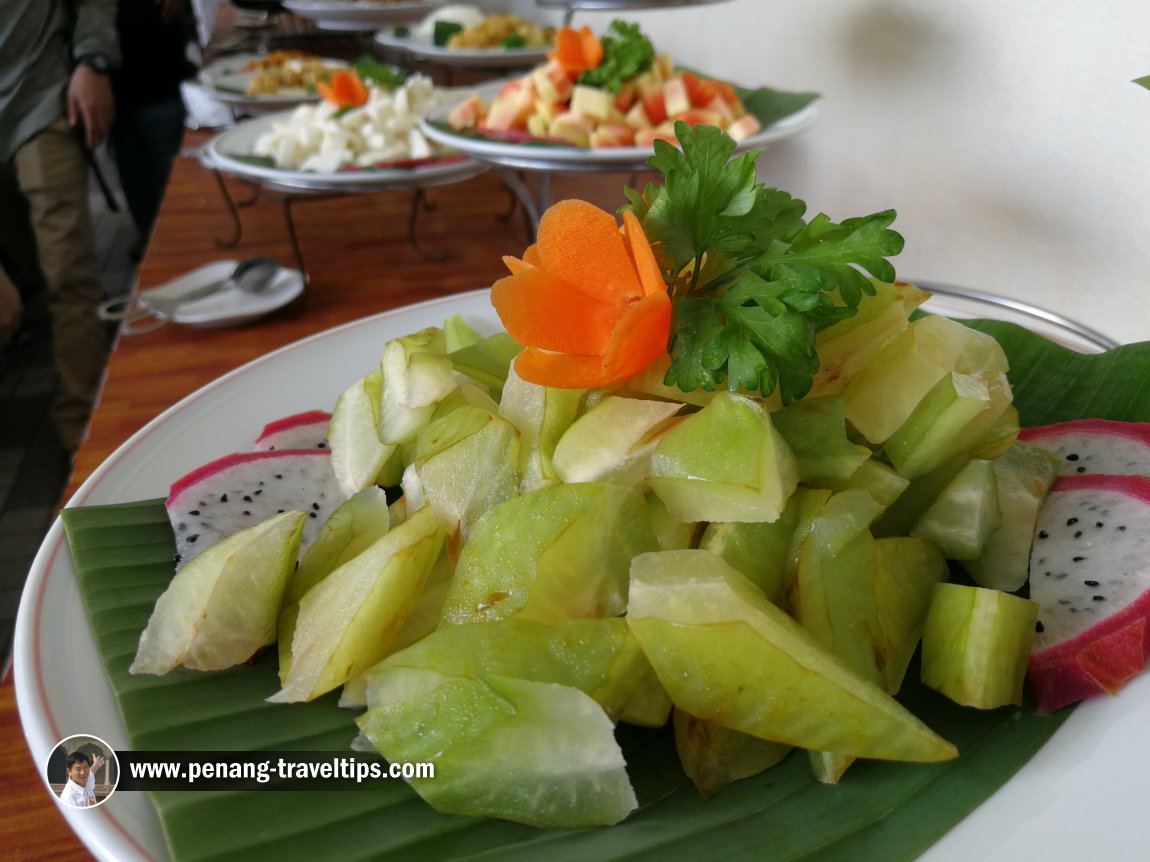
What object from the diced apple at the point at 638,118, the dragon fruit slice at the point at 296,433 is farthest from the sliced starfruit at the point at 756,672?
the diced apple at the point at 638,118

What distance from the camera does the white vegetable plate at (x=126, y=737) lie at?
0.45 m

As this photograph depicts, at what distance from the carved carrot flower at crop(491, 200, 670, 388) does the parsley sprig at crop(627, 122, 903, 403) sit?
0.04 metres

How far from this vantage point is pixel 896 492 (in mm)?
613

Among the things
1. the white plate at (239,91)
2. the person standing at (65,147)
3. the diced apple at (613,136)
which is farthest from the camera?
the person standing at (65,147)

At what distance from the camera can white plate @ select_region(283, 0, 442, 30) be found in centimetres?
350

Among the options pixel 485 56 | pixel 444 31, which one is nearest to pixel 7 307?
pixel 485 56

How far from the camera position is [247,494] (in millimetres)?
739

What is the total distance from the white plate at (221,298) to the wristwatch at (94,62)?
5.34ft

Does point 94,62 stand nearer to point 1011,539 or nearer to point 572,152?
point 572,152

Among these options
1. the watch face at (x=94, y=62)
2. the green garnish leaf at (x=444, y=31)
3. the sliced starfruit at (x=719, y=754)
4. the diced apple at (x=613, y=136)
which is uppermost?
the watch face at (x=94, y=62)

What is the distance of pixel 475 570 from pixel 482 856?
18 centimetres

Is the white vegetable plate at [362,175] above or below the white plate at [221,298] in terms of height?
above

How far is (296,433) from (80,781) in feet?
1.32

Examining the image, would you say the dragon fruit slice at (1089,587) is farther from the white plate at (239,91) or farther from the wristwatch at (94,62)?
the wristwatch at (94,62)
